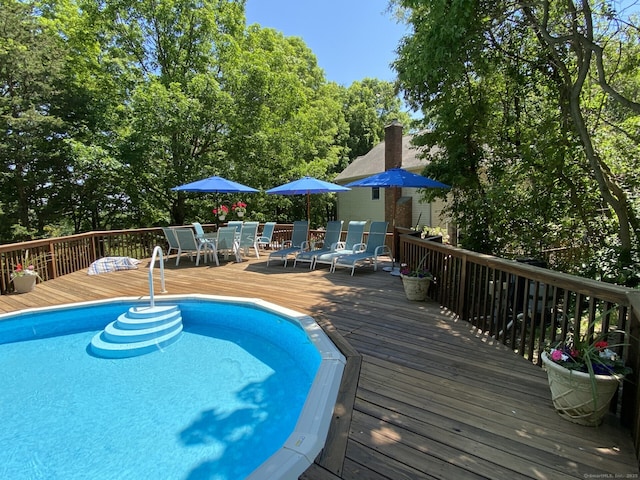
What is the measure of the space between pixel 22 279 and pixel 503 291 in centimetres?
819

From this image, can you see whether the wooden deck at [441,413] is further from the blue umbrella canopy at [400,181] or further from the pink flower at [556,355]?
the blue umbrella canopy at [400,181]

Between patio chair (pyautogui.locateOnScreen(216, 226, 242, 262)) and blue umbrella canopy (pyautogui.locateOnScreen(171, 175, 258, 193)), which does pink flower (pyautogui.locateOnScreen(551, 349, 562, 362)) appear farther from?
blue umbrella canopy (pyautogui.locateOnScreen(171, 175, 258, 193))

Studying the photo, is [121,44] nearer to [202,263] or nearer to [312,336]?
[202,263]

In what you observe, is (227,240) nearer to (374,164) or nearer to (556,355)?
(556,355)

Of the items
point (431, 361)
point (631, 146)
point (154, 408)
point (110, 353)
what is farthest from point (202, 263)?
point (631, 146)

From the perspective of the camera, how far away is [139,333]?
4.80 meters

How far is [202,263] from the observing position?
9352 mm

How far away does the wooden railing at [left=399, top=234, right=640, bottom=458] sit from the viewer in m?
2.25

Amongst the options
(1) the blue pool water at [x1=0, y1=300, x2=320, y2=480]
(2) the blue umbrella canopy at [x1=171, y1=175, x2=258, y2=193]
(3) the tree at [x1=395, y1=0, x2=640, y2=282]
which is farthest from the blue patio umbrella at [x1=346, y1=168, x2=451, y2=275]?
(2) the blue umbrella canopy at [x1=171, y1=175, x2=258, y2=193]

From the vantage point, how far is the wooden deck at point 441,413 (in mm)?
1940

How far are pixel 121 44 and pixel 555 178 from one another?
1647cm

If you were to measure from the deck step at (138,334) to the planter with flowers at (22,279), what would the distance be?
2693 mm

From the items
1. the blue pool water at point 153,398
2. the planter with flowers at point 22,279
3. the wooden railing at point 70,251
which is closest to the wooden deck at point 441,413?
the blue pool water at point 153,398

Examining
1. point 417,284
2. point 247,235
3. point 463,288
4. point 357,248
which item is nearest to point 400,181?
point 357,248
